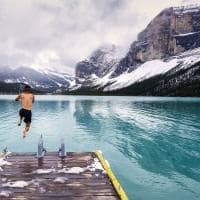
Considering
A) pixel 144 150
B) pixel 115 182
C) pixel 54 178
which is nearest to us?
pixel 115 182

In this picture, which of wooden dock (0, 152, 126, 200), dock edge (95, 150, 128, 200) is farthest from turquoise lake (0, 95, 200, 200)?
wooden dock (0, 152, 126, 200)

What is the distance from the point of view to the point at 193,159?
28250 mm

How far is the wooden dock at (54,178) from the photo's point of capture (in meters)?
12.8

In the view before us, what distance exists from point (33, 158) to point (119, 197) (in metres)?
7.30

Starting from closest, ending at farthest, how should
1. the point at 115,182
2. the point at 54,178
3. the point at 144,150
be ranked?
1. the point at 115,182
2. the point at 54,178
3. the point at 144,150

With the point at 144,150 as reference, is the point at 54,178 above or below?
above

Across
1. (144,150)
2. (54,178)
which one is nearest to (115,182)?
(54,178)

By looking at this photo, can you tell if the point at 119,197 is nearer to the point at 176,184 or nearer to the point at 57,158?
the point at 57,158

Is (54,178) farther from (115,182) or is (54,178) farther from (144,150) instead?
(144,150)

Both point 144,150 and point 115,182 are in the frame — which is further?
point 144,150

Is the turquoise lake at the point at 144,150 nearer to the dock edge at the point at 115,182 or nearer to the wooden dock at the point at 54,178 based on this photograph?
the dock edge at the point at 115,182

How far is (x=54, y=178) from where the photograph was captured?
14.8 meters

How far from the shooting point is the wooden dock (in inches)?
503

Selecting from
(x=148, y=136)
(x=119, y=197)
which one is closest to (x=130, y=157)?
(x=148, y=136)
